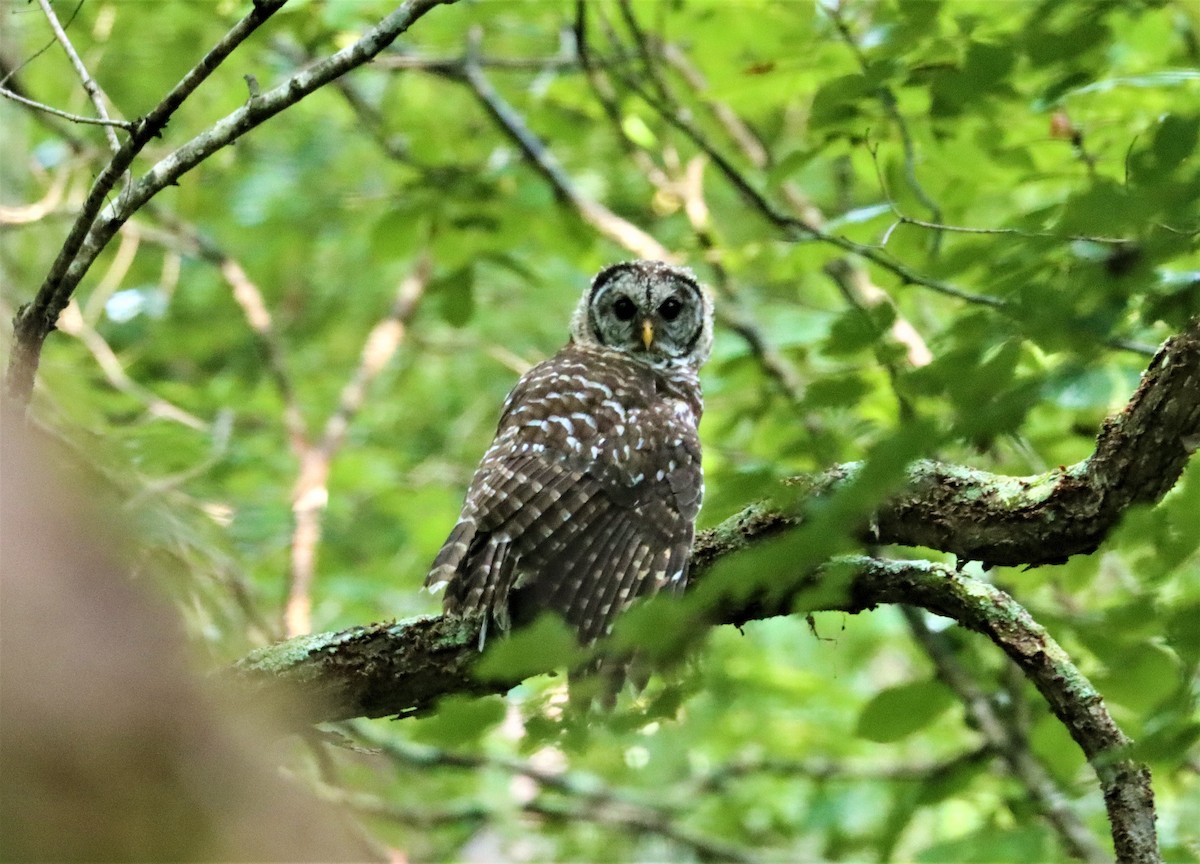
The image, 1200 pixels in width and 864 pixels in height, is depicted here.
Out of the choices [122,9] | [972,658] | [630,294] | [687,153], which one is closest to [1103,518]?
[972,658]

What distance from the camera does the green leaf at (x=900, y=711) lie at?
11.2ft

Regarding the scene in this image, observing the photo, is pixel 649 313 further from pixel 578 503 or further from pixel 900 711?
pixel 900 711

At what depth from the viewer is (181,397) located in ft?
19.6

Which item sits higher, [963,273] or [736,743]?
[736,743]

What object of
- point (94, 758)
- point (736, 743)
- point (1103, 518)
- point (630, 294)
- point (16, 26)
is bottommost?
point (94, 758)

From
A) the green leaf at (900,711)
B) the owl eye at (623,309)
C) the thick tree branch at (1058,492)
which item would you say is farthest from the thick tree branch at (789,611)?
the owl eye at (623,309)

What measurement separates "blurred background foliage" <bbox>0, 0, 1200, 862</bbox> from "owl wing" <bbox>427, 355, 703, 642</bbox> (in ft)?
1.11

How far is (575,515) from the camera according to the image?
3.50 metres

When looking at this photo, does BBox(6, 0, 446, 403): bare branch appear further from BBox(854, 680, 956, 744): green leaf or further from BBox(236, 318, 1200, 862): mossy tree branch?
BBox(854, 680, 956, 744): green leaf

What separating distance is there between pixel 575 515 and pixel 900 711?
1.06 m

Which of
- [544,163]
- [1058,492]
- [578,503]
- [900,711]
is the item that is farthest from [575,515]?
[544,163]

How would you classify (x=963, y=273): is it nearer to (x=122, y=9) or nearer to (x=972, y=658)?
(x=972, y=658)

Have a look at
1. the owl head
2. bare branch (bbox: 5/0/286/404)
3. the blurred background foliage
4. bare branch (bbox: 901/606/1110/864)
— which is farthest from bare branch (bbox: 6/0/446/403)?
bare branch (bbox: 901/606/1110/864)

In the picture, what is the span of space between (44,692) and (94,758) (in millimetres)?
72
